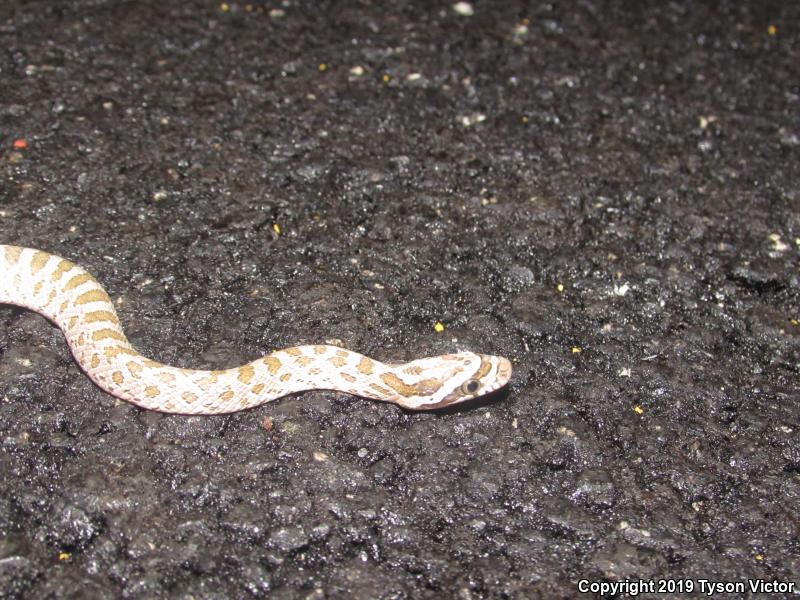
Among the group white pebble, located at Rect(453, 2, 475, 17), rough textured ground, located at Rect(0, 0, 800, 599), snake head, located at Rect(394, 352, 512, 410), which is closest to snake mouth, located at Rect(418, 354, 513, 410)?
snake head, located at Rect(394, 352, 512, 410)

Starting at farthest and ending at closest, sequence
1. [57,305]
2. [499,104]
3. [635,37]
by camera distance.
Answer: [635,37], [499,104], [57,305]

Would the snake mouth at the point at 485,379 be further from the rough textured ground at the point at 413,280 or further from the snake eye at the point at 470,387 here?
the rough textured ground at the point at 413,280

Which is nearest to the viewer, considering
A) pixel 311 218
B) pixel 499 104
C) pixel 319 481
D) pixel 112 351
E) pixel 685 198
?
pixel 319 481

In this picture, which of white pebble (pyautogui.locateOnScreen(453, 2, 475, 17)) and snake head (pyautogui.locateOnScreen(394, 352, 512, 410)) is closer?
snake head (pyautogui.locateOnScreen(394, 352, 512, 410))

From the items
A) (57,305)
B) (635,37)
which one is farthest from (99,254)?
(635,37)

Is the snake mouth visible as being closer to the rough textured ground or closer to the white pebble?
the rough textured ground

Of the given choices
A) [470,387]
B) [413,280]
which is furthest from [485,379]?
[413,280]

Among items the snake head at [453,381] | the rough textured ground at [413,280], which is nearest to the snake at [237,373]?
the snake head at [453,381]

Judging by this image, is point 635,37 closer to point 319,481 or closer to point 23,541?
point 319,481
